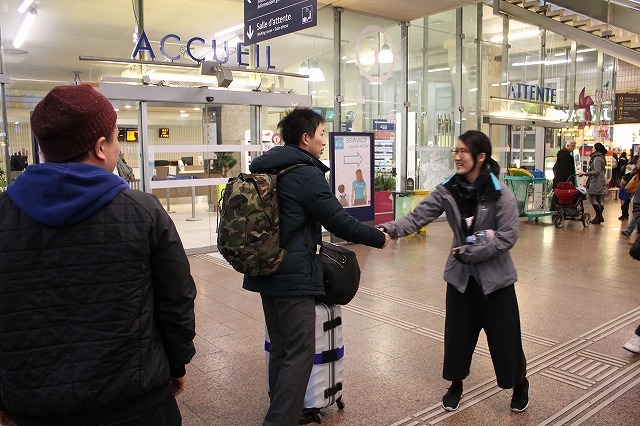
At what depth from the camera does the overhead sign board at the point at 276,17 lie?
6137 millimetres

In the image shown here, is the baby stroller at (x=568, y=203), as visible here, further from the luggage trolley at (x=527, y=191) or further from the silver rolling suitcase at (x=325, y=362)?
the silver rolling suitcase at (x=325, y=362)

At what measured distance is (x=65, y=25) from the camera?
10.1 m

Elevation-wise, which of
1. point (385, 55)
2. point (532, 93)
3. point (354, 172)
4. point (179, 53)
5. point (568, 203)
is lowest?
point (568, 203)

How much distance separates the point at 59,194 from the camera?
1360 mm

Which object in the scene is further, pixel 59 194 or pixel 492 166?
pixel 492 166

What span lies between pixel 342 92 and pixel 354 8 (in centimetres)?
154

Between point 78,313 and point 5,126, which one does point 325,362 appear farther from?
point 5,126

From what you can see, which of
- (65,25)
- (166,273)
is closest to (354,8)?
(65,25)

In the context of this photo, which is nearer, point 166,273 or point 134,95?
point 166,273

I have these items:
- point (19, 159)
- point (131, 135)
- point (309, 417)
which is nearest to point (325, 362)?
point (309, 417)

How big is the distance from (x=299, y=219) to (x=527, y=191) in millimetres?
10024

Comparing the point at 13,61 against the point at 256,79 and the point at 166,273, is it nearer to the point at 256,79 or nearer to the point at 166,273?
the point at 256,79

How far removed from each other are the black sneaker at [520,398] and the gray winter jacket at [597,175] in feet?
31.1

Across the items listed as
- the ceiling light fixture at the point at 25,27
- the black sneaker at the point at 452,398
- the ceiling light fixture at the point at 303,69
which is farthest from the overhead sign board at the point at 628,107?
the black sneaker at the point at 452,398
